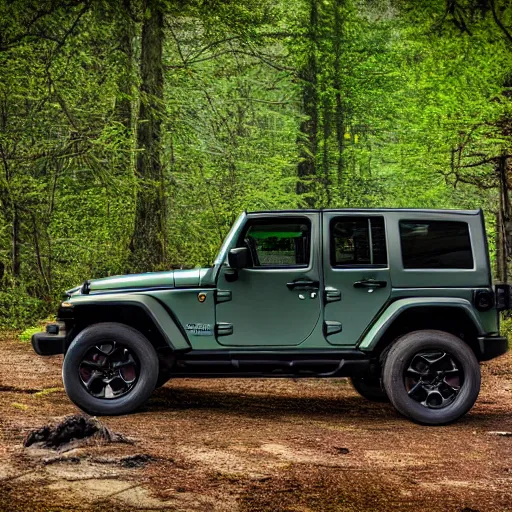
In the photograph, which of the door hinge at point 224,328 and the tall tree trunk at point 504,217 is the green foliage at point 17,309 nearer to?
the door hinge at point 224,328

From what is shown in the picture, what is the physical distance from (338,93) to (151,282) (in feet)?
52.6

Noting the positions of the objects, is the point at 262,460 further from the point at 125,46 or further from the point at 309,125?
the point at 309,125

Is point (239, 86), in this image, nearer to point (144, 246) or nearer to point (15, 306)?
point (144, 246)

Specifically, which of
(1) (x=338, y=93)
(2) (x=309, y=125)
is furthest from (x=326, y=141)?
(1) (x=338, y=93)

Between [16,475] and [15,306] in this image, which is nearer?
[16,475]

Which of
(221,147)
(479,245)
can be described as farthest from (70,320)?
(221,147)

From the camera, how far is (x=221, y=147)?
20.2 metres

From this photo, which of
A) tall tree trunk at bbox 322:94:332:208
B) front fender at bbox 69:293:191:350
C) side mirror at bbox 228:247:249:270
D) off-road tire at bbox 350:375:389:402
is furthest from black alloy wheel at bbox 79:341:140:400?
tall tree trunk at bbox 322:94:332:208

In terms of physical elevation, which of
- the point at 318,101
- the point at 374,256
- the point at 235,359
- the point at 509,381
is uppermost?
the point at 318,101

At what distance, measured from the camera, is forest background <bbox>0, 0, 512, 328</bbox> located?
15.9 metres

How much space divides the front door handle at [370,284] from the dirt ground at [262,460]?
4.49 feet

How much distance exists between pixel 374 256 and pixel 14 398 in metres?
4.34

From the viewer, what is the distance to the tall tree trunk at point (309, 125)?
22734mm

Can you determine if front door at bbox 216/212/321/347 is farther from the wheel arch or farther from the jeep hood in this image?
the wheel arch
